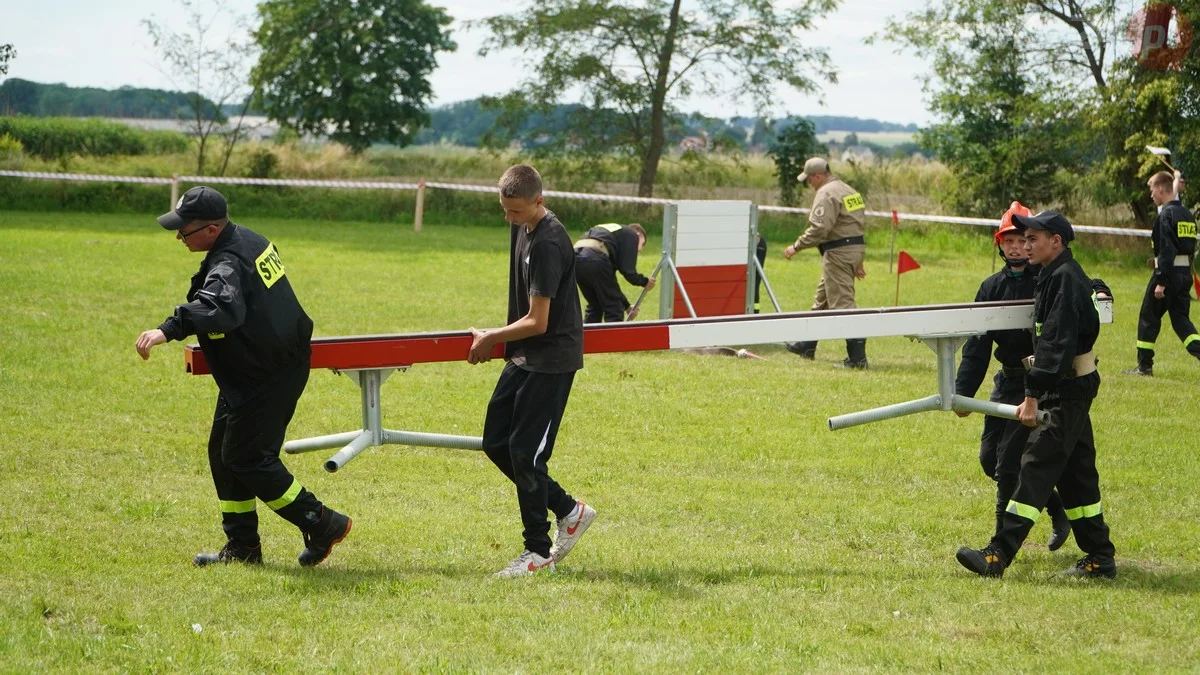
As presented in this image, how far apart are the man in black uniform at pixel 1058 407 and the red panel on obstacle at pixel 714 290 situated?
768 cm

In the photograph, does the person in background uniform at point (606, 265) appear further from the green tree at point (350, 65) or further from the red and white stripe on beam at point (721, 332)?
the green tree at point (350, 65)

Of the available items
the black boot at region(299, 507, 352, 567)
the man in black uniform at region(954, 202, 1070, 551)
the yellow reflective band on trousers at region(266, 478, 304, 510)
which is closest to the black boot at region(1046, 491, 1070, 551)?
the man in black uniform at region(954, 202, 1070, 551)

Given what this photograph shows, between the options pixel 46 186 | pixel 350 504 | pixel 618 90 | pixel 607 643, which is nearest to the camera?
pixel 607 643

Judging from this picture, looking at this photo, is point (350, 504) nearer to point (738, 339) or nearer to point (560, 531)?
point (560, 531)

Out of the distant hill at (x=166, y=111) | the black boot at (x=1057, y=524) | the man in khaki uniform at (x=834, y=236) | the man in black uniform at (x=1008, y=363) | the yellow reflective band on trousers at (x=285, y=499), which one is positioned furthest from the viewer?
the distant hill at (x=166, y=111)

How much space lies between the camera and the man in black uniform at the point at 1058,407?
5934 millimetres

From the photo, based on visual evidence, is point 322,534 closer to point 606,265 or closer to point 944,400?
point 944,400

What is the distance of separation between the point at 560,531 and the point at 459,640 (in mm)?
1302

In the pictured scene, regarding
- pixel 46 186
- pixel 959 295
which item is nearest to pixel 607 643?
pixel 959 295

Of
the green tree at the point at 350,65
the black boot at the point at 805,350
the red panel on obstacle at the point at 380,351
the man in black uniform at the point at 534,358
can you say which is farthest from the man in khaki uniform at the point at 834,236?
the green tree at the point at 350,65

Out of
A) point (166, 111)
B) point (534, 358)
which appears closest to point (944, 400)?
point (534, 358)

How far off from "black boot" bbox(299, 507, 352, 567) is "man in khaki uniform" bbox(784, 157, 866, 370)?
803 cm

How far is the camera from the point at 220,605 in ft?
17.3

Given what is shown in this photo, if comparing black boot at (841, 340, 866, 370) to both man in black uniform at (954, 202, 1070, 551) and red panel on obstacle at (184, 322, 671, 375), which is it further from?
red panel on obstacle at (184, 322, 671, 375)
